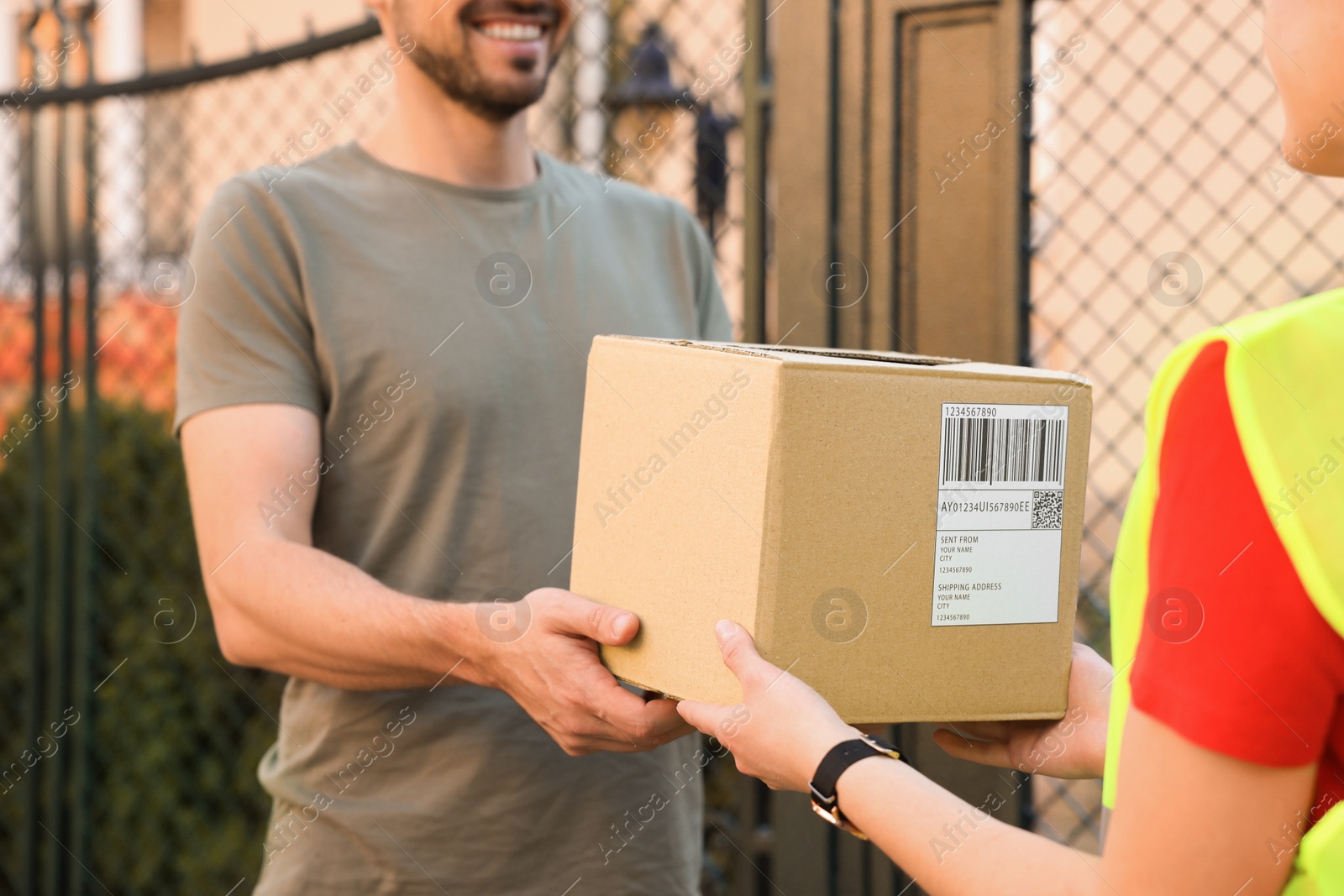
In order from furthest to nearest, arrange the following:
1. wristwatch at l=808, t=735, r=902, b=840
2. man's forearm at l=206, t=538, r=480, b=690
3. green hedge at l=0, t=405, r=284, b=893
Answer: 1. green hedge at l=0, t=405, r=284, b=893
2. man's forearm at l=206, t=538, r=480, b=690
3. wristwatch at l=808, t=735, r=902, b=840

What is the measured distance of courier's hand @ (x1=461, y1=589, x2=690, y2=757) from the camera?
126cm

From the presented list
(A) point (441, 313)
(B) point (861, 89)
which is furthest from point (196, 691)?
(B) point (861, 89)

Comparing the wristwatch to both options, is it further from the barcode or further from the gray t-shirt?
the gray t-shirt

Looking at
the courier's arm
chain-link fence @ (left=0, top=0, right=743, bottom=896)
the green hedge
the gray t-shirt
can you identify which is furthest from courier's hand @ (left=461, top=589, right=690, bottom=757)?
the green hedge

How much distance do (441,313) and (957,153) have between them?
984 millimetres

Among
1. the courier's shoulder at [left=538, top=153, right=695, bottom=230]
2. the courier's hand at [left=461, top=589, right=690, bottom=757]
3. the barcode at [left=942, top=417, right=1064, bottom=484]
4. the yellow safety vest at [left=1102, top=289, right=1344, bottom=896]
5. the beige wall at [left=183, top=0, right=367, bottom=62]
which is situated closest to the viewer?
the yellow safety vest at [left=1102, top=289, right=1344, bottom=896]

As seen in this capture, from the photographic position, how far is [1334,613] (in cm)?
69

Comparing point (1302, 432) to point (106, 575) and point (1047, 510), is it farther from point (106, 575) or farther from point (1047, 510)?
point (106, 575)

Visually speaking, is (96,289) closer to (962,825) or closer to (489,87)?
(489,87)

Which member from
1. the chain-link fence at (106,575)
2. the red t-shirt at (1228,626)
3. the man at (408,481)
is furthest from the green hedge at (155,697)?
the red t-shirt at (1228,626)

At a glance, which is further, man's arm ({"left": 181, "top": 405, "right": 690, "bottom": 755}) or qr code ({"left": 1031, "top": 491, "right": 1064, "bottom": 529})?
man's arm ({"left": 181, "top": 405, "right": 690, "bottom": 755})

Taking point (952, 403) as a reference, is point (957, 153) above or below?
above

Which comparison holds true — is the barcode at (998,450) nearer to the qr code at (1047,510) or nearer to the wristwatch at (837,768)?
the qr code at (1047,510)

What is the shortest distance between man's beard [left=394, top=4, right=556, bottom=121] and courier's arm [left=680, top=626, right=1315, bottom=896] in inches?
39.5
